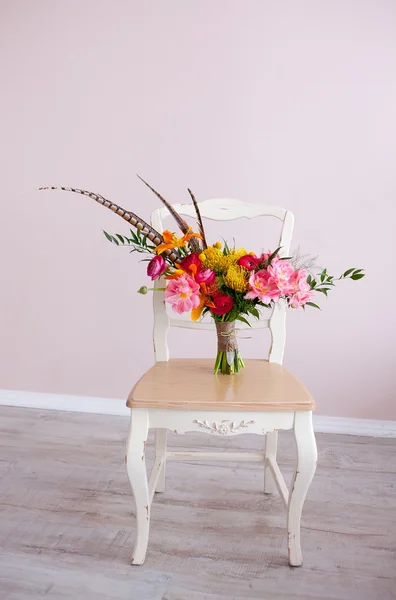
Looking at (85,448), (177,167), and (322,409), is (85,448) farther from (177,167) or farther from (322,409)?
(177,167)

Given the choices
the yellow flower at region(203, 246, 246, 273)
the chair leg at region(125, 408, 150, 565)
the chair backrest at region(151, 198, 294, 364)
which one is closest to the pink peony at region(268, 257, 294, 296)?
the yellow flower at region(203, 246, 246, 273)

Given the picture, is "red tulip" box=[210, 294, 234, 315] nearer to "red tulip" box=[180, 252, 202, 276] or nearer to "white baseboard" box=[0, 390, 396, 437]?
"red tulip" box=[180, 252, 202, 276]

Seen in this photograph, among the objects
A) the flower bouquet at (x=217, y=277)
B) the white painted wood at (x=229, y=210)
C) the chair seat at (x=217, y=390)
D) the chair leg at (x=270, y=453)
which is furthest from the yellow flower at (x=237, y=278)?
the chair leg at (x=270, y=453)

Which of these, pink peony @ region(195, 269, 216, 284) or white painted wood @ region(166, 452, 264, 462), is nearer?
pink peony @ region(195, 269, 216, 284)

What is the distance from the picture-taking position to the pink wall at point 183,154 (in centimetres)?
231

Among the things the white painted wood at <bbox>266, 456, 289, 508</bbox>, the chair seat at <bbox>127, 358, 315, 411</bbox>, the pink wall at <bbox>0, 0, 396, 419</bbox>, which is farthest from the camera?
the pink wall at <bbox>0, 0, 396, 419</bbox>

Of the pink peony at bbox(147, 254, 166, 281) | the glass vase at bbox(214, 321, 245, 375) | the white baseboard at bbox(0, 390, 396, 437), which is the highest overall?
the pink peony at bbox(147, 254, 166, 281)

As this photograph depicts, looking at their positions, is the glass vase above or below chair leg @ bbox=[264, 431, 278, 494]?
above

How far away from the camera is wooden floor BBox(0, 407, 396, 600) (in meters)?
1.33

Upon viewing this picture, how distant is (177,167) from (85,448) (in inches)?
48.3

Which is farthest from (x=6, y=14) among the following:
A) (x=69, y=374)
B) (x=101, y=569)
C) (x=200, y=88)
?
(x=101, y=569)

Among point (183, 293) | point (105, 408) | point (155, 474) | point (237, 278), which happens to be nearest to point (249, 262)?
point (237, 278)

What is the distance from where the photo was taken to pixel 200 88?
241 centimetres

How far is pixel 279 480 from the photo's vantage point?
63.0 inches
